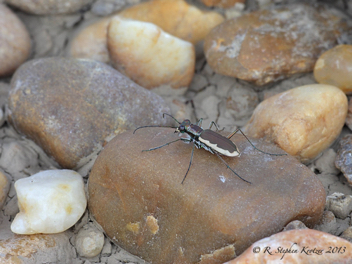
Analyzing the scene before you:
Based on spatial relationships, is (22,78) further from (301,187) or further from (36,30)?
(301,187)

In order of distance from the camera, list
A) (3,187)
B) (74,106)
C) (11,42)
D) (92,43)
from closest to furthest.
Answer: (3,187), (74,106), (11,42), (92,43)

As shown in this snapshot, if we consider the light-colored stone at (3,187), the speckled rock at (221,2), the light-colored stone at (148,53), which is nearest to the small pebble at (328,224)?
the light-colored stone at (148,53)

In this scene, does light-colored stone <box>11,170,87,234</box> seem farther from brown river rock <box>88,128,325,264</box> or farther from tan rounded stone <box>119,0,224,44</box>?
tan rounded stone <box>119,0,224,44</box>

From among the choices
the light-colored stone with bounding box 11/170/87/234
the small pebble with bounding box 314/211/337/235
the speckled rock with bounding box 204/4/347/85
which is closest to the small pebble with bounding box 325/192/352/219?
the small pebble with bounding box 314/211/337/235

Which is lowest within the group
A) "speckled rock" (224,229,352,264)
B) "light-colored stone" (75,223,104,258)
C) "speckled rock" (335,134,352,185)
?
"light-colored stone" (75,223,104,258)

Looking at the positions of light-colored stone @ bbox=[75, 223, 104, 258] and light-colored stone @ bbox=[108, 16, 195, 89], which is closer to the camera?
light-colored stone @ bbox=[75, 223, 104, 258]

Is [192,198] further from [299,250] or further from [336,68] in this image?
[336,68]

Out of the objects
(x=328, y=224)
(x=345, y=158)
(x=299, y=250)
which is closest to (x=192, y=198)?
(x=299, y=250)
